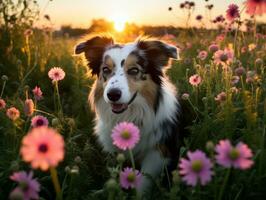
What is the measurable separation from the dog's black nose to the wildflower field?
0.38 meters

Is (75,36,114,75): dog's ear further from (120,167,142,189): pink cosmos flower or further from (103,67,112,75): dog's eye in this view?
(120,167,142,189): pink cosmos flower

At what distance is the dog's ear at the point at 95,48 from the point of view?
4.69m

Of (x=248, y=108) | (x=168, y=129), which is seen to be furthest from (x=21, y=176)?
(x=168, y=129)

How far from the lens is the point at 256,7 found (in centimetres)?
273

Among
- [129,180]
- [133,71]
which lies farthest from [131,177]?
[133,71]

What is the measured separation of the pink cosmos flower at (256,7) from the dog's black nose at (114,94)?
4.61ft

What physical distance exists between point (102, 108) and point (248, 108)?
7.30 ft

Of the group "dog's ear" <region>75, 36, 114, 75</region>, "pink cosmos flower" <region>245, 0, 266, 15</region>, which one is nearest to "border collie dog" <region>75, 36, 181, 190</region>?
"dog's ear" <region>75, 36, 114, 75</region>

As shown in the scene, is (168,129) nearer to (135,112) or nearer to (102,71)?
(135,112)

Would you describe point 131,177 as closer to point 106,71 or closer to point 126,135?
point 126,135

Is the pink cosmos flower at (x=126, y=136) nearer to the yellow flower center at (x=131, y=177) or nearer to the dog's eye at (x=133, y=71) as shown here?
the yellow flower center at (x=131, y=177)

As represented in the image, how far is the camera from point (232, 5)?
3.67 metres

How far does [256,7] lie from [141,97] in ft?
5.63

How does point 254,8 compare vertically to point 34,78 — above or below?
above
